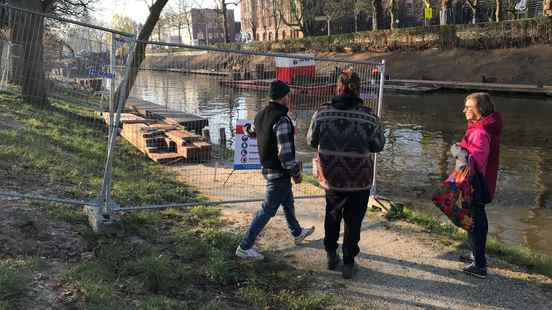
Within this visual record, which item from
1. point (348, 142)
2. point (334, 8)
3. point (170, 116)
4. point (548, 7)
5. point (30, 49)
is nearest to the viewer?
point (348, 142)

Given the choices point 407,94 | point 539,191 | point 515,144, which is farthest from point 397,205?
point 407,94

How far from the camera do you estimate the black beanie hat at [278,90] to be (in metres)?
4.76

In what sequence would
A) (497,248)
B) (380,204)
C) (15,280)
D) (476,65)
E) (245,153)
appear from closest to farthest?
(15,280), (497,248), (380,204), (245,153), (476,65)

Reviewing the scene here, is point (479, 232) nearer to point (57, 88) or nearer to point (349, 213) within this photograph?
point (349, 213)

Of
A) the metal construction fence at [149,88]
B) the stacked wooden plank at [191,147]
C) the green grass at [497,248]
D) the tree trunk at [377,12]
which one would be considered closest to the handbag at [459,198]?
the green grass at [497,248]

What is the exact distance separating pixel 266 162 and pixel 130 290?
173cm

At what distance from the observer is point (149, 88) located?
364 inches

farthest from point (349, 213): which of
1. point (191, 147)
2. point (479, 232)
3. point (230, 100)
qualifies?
point (230, 100)

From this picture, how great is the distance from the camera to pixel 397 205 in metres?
6.92

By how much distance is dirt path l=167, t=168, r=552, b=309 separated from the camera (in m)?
4.43

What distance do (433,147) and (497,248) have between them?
10293mm

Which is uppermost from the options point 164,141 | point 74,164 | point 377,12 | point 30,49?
point 377,12

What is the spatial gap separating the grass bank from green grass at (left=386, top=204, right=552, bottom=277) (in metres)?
2.29

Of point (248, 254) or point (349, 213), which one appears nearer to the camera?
point (349, 213)
